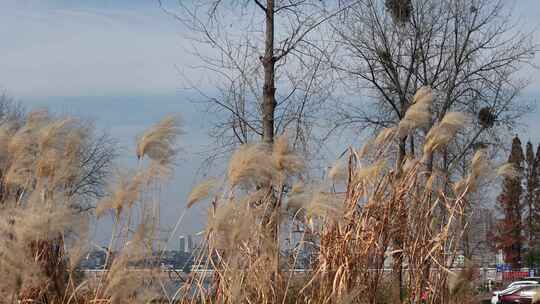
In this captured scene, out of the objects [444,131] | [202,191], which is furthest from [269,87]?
[202,191]

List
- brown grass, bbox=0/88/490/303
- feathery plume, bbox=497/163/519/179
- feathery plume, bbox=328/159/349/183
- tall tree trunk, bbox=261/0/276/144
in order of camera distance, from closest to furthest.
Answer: brown grass, bbox=0/88/490/303 < feathery plume, bbox=328/159/349/183 < feathery plume, bbox=497/163/519/179 < tall tree trunk, bbox=261/0/276/144

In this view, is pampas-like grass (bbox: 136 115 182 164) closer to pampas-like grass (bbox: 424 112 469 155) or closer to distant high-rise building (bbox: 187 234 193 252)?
distant high-rise building (bbox: 187 234 193 252)

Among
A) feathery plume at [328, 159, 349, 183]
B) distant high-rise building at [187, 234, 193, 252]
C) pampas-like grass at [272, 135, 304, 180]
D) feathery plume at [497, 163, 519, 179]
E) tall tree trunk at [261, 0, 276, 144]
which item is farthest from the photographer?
tall tree trunk at [261, 0, 276, 144]

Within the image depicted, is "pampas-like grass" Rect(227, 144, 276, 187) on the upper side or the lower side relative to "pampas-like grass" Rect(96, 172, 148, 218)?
upper

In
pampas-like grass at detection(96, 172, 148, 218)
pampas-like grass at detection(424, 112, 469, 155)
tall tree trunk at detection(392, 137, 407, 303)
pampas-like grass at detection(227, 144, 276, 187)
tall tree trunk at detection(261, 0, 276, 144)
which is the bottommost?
tall tree trunk at detection(392, 137, 407, 303)

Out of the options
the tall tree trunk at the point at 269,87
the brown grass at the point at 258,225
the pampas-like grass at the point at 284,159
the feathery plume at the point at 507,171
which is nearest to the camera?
the brown grass at the point at 258,225

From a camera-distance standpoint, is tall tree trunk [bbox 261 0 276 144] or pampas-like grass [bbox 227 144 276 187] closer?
pampas-like grass [bbox 227 144 276 187]

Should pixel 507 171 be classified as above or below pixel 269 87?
below

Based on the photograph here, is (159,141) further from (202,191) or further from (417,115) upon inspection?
(417,115)

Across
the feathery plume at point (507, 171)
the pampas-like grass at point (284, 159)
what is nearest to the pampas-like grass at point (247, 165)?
the pampas-like grass at point (284, 159)

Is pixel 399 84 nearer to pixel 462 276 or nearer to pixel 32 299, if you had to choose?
pixel 462 276

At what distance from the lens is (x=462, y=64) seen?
17.0 m

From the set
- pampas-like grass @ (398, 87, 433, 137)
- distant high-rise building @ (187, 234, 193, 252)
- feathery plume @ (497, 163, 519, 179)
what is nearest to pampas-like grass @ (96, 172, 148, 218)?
distant high-rise building @ (187, 234, 193, 252)

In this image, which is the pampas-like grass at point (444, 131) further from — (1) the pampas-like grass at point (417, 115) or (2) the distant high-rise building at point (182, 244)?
(2) the distant high-rise building at point (182, 244)
